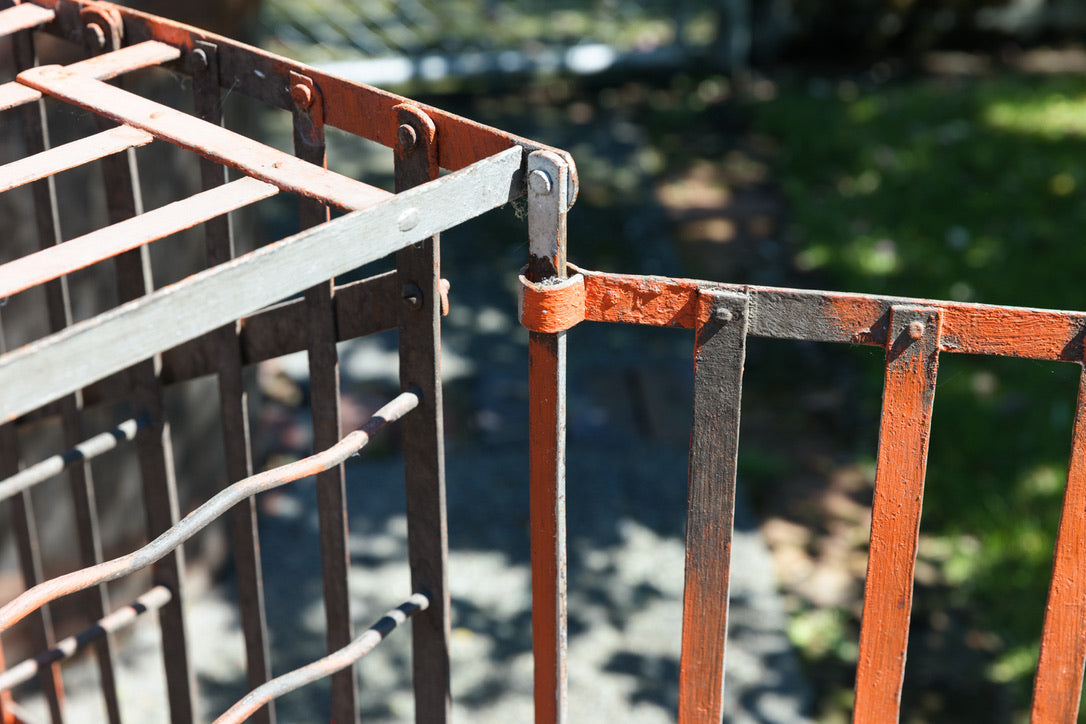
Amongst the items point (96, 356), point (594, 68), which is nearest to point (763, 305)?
point (96, 356)

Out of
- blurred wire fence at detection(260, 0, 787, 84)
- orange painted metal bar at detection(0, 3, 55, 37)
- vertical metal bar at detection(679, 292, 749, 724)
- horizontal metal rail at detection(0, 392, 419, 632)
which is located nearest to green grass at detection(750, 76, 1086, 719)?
blurred wire fence at detection(260, 0, 787, 84)

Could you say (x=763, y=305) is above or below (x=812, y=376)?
above

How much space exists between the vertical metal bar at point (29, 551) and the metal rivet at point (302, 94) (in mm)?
970

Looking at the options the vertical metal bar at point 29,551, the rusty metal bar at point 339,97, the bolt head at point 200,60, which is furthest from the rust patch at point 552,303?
the vertical metal bar at point 29,551

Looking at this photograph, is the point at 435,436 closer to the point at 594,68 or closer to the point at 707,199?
the point at 707,199

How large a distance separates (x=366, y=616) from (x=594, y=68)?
561cm

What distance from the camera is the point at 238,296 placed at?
1.26 m

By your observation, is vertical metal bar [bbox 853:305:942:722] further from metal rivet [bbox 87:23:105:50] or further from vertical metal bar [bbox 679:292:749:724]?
metal rivet [bbox 87:23:105:50]

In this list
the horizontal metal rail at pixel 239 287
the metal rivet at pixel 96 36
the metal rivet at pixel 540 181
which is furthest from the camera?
the metal rivet at pixel 96 36

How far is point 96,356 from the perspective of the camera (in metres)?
1.17

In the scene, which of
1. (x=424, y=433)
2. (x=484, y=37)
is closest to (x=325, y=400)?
(x=424, y=433)

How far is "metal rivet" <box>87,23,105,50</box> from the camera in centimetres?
200

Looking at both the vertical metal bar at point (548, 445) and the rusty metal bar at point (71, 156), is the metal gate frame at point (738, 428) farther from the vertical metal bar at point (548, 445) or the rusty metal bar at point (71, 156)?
the rusty metal bar at point (71, 156)

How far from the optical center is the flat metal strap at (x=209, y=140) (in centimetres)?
149
